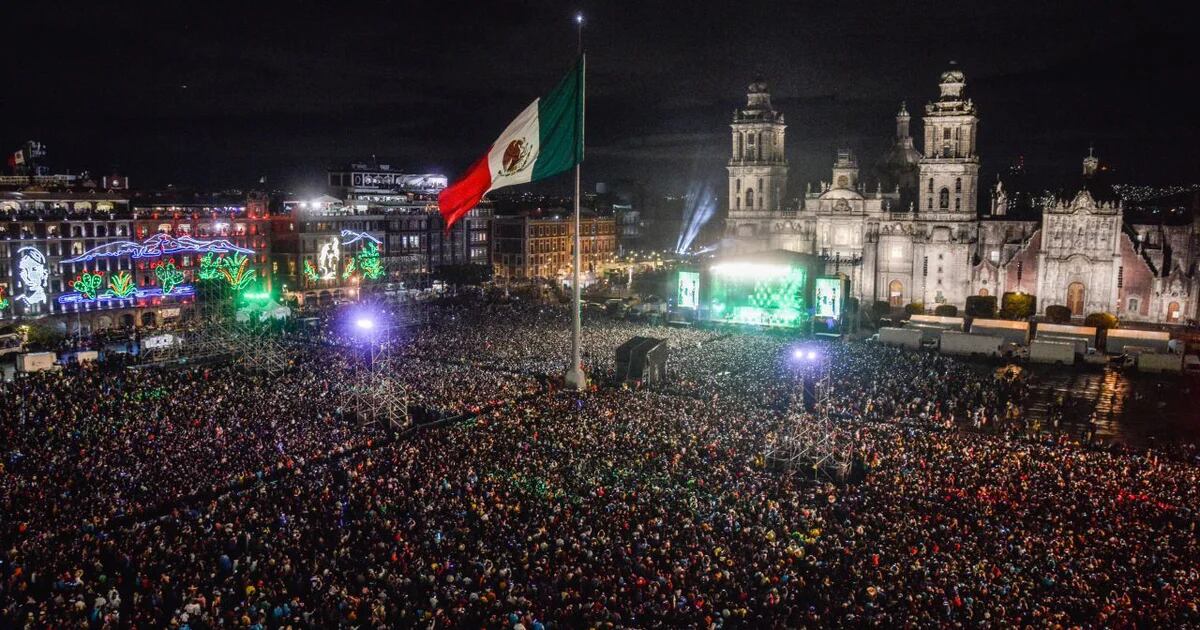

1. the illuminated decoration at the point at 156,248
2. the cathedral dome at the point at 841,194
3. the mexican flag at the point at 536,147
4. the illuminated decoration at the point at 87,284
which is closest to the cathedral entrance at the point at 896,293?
the cathedral dome at the point at 841,194

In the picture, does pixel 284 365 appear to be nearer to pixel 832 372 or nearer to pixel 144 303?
pixel 832 372

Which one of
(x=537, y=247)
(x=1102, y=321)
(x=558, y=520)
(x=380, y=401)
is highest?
(x=537, y=247)

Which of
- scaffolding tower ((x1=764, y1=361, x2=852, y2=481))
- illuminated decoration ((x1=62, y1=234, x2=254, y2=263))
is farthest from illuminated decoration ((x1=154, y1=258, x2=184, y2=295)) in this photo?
scaffolding tower ((x1=764, y1=361, x2=852, y2=481))

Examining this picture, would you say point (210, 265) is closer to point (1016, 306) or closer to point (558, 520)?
point (558, 520)

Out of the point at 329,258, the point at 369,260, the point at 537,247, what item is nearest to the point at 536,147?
the point at 329,258

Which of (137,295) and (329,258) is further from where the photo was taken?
(329,258)

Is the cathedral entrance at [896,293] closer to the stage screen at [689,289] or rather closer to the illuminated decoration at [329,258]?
the stage screen at [689,289]
